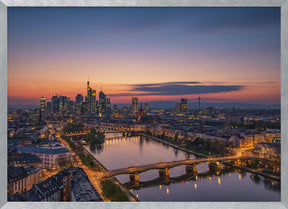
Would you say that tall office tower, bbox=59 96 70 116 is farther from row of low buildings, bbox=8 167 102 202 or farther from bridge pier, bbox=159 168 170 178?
row of low buildings, bbox=8 167 102 202

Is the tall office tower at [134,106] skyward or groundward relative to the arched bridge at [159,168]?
skyward

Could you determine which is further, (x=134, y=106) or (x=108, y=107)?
(x=134, y=106)

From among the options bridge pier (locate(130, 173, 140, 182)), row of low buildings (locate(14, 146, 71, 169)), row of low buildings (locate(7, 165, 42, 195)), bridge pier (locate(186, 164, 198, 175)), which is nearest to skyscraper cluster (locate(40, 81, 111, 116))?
row of low buildings (locate(14, 146, 71, 169))

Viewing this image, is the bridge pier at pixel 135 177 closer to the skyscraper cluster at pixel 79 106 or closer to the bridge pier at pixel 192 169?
the bridge pier at pixel 192 169

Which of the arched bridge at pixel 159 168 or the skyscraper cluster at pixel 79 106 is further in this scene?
the skyscraper cluster at pixel 79 106

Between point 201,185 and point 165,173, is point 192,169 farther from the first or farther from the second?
point 201,185

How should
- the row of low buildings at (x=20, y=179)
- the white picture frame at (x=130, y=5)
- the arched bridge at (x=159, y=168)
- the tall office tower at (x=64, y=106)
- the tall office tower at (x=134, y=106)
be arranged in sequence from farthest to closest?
1. the tall office tower at (x=134, y=106)
2. the tall office tower at (x=64, y=106)
3. the arched bridge at (x=159, y=168)
4. the row of low buildings at (x=20, y=179)
5. the white picture frame at (x=130, y=5)

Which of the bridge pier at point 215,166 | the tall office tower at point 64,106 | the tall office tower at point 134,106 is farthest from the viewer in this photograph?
the tall office tower at point 134,106

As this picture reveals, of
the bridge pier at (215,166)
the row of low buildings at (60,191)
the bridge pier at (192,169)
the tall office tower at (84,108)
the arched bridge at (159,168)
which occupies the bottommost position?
the bridge pier at (215,166)

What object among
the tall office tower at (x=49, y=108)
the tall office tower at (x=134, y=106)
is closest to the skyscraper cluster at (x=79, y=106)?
the tall office tower at (x=49, y=108)

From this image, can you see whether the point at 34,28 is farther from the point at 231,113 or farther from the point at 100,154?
the point at 231,113

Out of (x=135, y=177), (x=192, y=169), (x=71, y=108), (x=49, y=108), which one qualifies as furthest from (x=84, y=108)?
(x=135, y=177)
